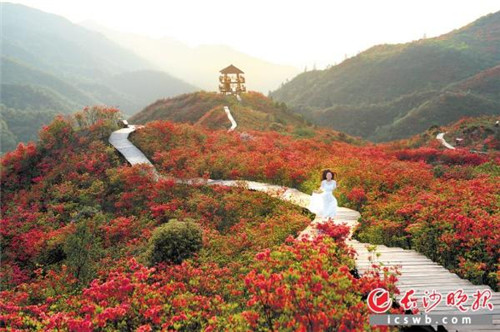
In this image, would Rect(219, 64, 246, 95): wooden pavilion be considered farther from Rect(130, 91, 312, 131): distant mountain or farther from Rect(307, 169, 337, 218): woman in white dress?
Rect(307, 169, 337, 218): woman in white dress

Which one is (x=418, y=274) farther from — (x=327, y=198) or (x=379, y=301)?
(x=327, y=198)

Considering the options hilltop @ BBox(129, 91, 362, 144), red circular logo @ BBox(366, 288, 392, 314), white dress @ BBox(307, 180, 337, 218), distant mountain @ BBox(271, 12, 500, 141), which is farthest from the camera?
distant mountain @ BBox(271, 12, 500, 141)

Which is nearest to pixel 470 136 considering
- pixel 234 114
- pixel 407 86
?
pixel 234 114

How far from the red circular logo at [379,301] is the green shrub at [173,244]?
4948 mm

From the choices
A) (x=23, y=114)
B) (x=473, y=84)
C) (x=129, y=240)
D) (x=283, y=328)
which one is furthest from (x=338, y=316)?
(x=23, y=114)

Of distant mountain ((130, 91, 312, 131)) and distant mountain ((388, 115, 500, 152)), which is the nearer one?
distant mountain ((388, 115, 500, 152))

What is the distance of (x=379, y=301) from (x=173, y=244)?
545cm

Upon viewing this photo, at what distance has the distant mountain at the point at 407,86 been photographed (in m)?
63.9

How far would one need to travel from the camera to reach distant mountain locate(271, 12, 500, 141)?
210 feet

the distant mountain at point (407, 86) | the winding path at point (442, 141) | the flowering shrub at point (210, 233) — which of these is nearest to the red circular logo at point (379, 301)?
the flowering shrub at point (210, 233)

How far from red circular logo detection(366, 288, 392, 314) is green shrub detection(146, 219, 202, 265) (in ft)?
16.2

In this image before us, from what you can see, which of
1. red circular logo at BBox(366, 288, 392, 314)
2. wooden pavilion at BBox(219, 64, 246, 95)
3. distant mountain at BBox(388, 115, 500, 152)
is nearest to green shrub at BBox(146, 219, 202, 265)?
red circular logo at BBox(366, 288, 392, 314)

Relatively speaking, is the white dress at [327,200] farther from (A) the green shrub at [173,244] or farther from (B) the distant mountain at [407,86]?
(B) the distant mountain at [407,86]

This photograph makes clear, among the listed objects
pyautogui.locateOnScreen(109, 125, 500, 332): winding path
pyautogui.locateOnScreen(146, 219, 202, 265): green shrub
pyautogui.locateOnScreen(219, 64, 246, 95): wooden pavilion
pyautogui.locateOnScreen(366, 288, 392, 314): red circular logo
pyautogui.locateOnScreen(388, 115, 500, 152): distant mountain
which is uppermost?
pyautogui.locateOnScreen(219, 64, 246, 95): wooden pavilion
